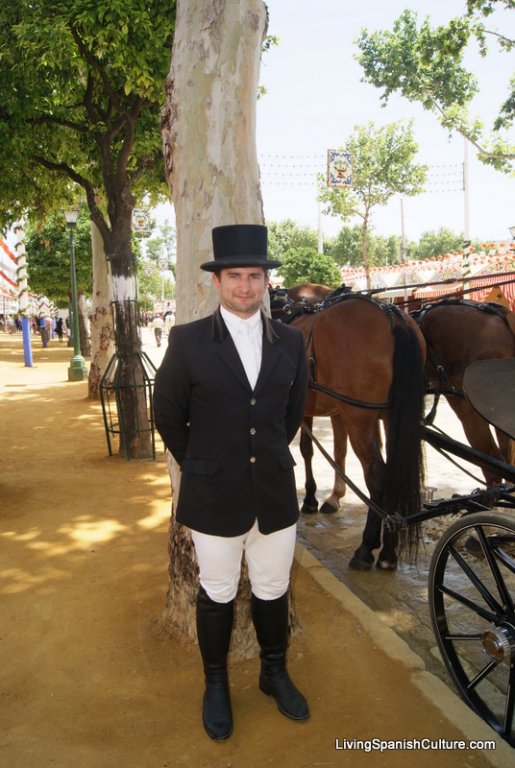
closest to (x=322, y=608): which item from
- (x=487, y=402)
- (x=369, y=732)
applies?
(x=369, y=732)

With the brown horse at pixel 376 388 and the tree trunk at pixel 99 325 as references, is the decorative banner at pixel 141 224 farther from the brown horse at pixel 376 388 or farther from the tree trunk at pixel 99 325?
the brown horse at pixel 376 388

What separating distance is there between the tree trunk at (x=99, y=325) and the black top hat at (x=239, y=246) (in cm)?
1002

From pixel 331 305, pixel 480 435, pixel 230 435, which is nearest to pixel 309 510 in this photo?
pixel 480 435

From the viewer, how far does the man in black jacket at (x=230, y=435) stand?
2371 mm

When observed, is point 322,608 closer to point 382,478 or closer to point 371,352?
point 382,478

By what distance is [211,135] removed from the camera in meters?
2.91

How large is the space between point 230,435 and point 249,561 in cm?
64

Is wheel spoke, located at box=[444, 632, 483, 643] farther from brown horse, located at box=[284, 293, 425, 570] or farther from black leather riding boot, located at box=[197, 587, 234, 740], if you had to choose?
brown horse, located at box=[284, 293, 425, 570]

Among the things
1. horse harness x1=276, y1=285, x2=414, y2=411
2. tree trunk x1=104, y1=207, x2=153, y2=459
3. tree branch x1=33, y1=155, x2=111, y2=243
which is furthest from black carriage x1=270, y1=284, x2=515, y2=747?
tree branch x1=33, y1=155, x2=111, y2=243

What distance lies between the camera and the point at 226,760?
91.5 inches

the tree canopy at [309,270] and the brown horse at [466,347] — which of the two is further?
the tree canopy at [309,270]

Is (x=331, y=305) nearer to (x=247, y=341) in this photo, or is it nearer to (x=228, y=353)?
(x=247, y=341)

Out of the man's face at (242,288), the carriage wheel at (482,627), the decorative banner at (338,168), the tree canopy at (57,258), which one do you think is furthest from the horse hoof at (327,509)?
the tree canopy at (57,258)

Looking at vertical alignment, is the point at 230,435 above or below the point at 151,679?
above
